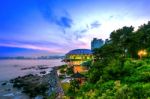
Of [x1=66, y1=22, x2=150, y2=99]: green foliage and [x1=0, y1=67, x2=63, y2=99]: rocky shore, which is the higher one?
[x1=66, y1=22, x2=150, y2=99]: green foliage

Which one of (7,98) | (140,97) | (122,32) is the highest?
(122,32)

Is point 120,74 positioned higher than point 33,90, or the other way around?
point 120,74

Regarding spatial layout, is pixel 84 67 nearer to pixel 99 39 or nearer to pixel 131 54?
pixel 131 54

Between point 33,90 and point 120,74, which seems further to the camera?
point 33,90

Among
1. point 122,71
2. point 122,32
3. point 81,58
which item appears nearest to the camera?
point 122,71

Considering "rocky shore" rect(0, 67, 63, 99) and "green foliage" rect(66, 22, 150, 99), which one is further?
"rocky shore" rect(0, 67, 63, 99)

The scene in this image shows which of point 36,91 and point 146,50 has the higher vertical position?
point 146,50

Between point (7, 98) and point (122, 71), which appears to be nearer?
point (122, 71)

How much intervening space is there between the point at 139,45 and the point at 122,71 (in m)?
18.1

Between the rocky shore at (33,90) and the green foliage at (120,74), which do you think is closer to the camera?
the green foliage at (120,74)

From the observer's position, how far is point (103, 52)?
37531 mm

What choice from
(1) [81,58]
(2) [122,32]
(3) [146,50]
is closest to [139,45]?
(3) [146,50]

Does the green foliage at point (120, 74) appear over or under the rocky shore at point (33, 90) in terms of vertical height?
over

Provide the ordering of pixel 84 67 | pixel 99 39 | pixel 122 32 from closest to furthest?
pixel 84 67 → pixel 122 32 → pixel 99 39
